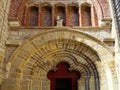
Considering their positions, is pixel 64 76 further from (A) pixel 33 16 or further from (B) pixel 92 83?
(A) pixel 33 16

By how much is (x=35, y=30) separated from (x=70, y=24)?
127cm

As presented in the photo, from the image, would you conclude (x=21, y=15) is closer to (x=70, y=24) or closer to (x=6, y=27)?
(x=6, y=27)

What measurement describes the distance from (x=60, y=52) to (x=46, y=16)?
1488mm

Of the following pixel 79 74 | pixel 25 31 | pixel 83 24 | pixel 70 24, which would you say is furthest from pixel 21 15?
pixel 79 74

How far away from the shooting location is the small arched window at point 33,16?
22.6 ft

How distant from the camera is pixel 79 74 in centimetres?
625

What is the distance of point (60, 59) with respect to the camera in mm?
6312

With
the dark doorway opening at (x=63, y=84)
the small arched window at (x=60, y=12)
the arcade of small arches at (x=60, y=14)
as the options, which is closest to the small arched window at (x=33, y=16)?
the arcade of small arches at (x=60, y=14)

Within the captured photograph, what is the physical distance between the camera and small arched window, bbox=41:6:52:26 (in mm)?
6918

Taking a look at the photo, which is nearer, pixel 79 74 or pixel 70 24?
pixel 79 74

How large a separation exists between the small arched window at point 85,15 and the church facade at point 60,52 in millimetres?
212

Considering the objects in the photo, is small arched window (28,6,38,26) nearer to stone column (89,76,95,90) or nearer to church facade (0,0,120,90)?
church facade (0,0,120,90)

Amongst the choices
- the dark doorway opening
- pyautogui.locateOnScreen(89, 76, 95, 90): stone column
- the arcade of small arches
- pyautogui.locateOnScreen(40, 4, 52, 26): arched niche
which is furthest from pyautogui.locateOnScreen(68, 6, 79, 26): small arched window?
pyautogui.locateOnScreen(89, 76, 95, 90): stone column

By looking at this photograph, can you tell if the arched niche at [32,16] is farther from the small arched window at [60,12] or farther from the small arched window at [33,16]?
the small arched window at [60,12]
